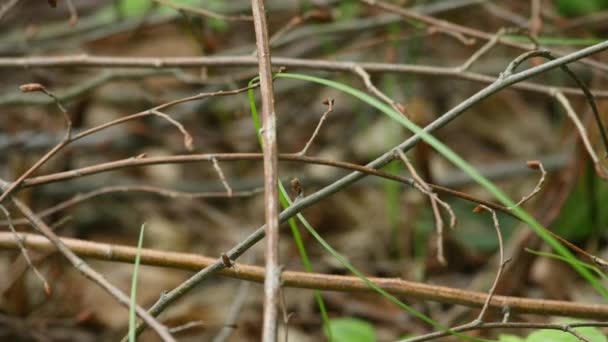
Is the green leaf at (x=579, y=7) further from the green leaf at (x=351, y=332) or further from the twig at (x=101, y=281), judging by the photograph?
the twig at (x=101, y=281)

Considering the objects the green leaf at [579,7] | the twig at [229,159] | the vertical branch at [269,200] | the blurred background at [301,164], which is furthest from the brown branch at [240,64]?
the green leaf at [579,7]

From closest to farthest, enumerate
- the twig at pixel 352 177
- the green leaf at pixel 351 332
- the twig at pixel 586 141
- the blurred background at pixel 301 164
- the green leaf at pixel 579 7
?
the twig at pixel 352 177 < the twig at pixel 586 141 < the green leaf at pixel 351 332 < the blurred background at pixel 301 164 < the green leaf at pixel 579 7

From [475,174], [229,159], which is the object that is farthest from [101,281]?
[475,174]

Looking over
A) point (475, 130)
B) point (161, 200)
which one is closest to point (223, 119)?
point (161, 200)

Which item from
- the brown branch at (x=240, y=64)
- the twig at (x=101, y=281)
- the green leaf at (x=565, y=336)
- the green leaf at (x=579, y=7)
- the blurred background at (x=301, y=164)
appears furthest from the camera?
the green leaf at (x=579, y=7)

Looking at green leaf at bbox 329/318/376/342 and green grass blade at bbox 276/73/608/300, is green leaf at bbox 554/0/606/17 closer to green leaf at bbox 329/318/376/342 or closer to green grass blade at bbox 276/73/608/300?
green leaf at bbox 329/318/376/342

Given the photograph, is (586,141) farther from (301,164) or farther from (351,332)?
(301,164)

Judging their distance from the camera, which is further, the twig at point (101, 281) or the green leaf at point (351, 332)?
the green leaf at point (351, 332)
